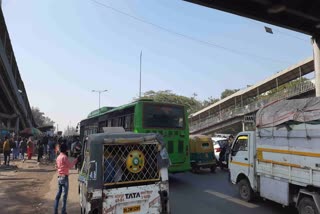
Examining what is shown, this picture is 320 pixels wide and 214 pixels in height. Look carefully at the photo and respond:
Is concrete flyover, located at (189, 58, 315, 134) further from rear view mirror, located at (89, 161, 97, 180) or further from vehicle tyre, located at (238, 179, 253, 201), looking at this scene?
rear view mirror, located at (89, 161, 97, 180)

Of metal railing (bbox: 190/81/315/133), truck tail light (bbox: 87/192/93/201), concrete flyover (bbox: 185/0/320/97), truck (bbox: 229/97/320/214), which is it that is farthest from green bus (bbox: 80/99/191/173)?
metal railing (bbox: 190/81/315/133)

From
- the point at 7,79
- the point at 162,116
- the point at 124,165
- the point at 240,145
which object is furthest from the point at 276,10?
the point at 7,79

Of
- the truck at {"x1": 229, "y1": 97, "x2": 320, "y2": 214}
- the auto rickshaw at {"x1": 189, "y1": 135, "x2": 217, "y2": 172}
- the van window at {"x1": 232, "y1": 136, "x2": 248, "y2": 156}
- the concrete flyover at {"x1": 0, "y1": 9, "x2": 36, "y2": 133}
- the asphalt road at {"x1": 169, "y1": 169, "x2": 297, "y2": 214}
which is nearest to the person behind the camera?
the truck at {"x1": 229, "y1": 97, "x2": 320, "y2": 214}

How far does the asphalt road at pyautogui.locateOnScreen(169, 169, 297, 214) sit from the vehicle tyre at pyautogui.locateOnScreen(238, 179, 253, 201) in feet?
0.58

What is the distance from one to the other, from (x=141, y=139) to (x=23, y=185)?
8.67 m

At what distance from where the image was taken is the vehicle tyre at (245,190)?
10.1 metres

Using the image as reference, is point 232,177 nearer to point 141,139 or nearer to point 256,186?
point 256,186

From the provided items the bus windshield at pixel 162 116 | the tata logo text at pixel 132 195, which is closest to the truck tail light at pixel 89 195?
the tata logo text at pixel 132 195

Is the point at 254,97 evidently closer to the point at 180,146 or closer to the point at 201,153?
the point at 201,153

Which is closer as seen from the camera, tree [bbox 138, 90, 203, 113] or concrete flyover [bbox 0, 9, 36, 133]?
concrete flyover [bbox 0, 9, 36, 133]

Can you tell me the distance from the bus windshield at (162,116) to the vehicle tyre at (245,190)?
4.52m

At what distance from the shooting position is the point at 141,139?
21.9ft

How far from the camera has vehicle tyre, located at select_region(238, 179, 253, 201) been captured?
10.1 meters

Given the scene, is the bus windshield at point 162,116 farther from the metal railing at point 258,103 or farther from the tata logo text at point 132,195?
the metal railing at point 258,103
